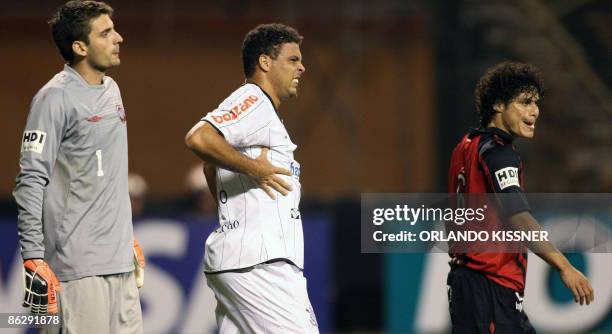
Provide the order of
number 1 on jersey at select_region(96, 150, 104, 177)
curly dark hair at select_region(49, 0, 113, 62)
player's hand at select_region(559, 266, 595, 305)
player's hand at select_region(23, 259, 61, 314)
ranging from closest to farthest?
player's hand at select_region(23, 259, 61, 314), player's hand at select_region(559, 266, 595, 305), number 1 on jersey at select_region(96, 150, 104, 177), curly dark hair at select_region(49, 0, 113, 62)

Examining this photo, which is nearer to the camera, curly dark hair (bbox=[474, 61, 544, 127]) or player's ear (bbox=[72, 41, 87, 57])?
player's ear (bbox=[72, 41, 87, 57])

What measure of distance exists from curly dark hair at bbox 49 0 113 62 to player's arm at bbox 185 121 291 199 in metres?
0.75

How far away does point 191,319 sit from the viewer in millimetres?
10891

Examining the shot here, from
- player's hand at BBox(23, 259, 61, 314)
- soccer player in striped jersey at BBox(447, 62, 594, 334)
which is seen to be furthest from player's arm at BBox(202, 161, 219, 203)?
soccer player in striped jersey at BBox(447, 62, 594, 334)

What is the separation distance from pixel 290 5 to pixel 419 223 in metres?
11.1

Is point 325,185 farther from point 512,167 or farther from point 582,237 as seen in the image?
point 512,167

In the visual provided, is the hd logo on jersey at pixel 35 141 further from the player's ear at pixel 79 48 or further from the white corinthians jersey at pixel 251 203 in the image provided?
the white corinthians jersey at pixel 251 203

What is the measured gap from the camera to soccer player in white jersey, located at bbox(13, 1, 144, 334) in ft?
18.3

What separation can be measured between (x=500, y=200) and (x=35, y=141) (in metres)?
2.30

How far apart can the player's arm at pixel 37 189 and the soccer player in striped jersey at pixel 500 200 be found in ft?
6.78

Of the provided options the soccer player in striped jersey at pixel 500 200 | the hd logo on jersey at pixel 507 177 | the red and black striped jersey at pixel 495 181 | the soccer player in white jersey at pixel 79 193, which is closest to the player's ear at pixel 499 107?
the soccer player in striped jersey at pixel 500 200

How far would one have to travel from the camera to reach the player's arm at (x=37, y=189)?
548 centimetres

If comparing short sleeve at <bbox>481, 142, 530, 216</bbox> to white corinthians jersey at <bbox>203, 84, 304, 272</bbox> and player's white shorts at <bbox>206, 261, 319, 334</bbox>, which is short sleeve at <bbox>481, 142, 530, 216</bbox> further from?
player's white shorts at <bbox>206, 261, 319, 334</bbox>

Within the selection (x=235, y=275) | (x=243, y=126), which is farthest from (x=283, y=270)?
(x=243, y=126)
